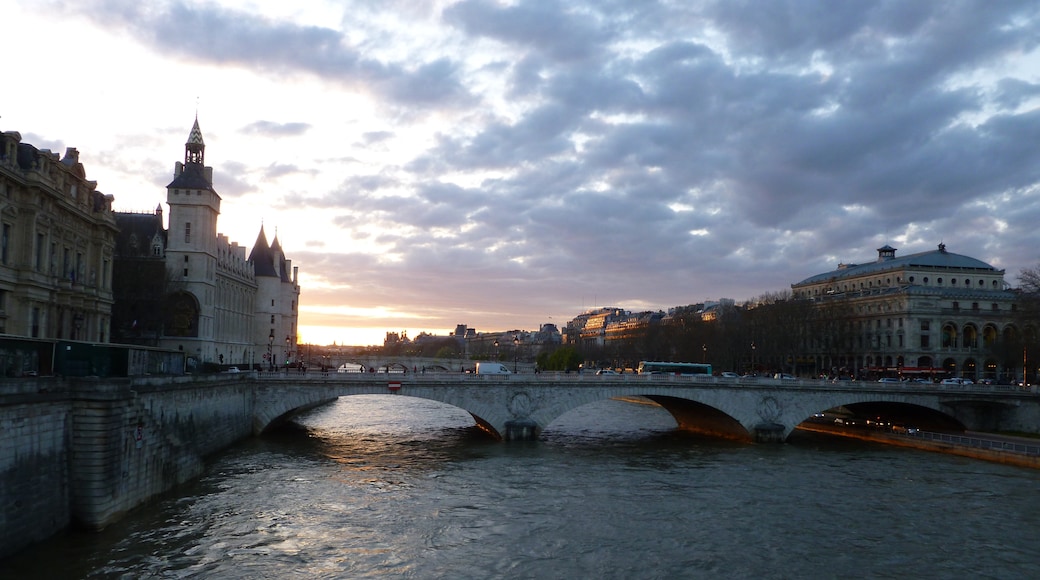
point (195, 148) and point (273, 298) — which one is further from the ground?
point (195, 148)

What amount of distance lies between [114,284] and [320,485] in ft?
128

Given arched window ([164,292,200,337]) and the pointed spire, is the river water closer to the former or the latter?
arched window ([164,292,200,337])

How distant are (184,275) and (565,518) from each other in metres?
53.3

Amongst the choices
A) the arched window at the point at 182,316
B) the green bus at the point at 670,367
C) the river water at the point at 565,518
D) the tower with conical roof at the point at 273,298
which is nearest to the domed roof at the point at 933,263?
the green bus at the point at 670,367

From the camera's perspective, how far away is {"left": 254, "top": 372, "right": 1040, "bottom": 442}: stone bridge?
50781mm

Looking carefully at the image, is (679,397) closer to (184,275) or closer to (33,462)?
(33,462)

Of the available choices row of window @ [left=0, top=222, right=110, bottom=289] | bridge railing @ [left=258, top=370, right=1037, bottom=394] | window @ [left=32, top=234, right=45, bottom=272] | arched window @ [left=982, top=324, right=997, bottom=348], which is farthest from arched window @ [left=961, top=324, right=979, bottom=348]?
window @ [left=32, top=234, right=45, bottom=272]

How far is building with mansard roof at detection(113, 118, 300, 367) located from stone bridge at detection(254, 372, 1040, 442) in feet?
41.0

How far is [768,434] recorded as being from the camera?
180ft

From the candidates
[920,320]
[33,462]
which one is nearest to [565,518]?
[33,462]

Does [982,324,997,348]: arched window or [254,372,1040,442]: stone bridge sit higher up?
[982,324,997,348]: arched window

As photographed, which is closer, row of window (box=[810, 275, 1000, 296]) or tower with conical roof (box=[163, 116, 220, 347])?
tower with conical roof (box=[163, 116, 220, 347])

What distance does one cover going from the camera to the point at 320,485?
36250 millimetres

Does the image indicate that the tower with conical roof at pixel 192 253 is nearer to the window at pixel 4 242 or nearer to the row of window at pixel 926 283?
the window at pixel 4 242
